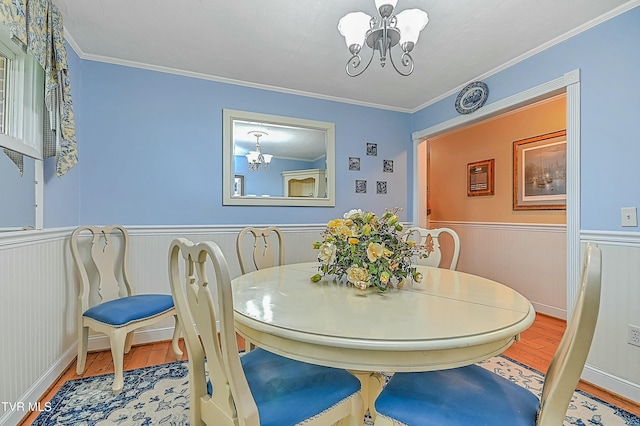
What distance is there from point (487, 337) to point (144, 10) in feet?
8.10

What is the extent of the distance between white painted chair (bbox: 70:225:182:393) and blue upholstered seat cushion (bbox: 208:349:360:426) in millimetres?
1114

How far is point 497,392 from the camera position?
3.39ft

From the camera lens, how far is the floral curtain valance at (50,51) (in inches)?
56.6

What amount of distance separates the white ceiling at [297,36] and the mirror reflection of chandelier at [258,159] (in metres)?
0.48

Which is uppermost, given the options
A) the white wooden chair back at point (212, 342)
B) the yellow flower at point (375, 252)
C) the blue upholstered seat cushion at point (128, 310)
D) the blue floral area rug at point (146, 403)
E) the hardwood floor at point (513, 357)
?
the yellow flower at point (375, 252)

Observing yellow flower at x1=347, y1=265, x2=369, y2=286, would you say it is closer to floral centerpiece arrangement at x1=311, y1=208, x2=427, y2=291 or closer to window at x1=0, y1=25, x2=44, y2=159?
floral centerpiece arrangement at x1=311, y1=208, x2=427, y2=291

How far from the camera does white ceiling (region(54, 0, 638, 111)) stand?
1.86 meters

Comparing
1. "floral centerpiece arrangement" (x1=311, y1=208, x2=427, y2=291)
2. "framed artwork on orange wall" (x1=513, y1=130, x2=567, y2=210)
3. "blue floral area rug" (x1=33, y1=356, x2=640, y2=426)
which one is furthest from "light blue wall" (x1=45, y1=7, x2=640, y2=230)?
"floral centerpiece arrangement" (x1=311, y1=208, x2=427, y2=291)

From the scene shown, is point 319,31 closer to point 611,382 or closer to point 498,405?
point 498,405

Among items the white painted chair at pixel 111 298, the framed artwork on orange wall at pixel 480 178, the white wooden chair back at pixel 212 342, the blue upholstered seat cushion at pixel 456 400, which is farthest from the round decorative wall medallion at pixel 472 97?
the white painted chair at pixel 111 298

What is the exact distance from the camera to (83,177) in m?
2.46

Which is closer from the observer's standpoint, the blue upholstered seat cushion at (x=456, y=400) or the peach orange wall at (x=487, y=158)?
the blue upholstered seat cushion at (x=456, y=400)

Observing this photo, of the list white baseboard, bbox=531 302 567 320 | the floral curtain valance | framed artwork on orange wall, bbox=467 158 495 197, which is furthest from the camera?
framed artwork on orange wall, bbox=467 158 495 197

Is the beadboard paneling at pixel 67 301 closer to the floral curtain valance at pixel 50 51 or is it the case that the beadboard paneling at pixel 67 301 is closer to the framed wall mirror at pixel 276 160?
the framed wall mirror at pixel 276 160
